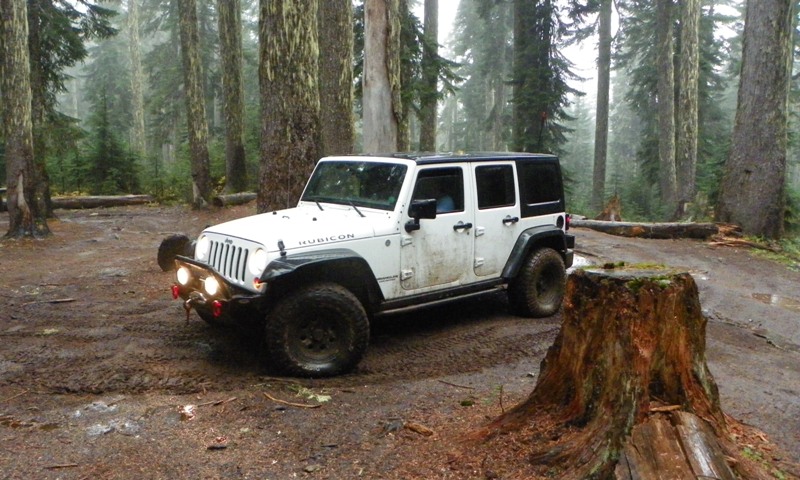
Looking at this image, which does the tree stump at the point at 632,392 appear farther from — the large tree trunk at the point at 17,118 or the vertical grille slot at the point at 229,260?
the large tree trunk at the point at 17,118

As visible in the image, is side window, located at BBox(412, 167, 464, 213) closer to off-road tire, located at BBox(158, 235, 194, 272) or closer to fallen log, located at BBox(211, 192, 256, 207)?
off-road tire, located at BBox(158, 235, 194, 272)

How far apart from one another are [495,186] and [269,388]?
11.8ft

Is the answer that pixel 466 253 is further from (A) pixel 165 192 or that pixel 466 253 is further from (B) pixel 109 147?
(B) pixel 109 147

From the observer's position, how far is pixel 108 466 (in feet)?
13.6

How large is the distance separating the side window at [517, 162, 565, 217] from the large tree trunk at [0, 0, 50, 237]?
407 inches

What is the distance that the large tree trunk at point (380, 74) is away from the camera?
12.4 meters

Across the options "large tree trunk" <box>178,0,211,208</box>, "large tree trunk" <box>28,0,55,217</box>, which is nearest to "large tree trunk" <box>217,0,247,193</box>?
"large tree trunk" <box>178,0,211,208</box>

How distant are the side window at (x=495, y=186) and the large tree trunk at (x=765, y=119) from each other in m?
8.64

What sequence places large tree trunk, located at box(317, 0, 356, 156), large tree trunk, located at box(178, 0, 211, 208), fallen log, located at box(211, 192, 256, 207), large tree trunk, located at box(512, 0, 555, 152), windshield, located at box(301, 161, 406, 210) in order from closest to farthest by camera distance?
1. windshield, located at box(301, 161, 406, 210)
2. large tree trunk, located at box(317, 0, 356, 156)
3. fallen log, located at box(211, 192, 256, 207)
4. large tree trunk, located at box(178, 0, 211, 208)
5. large tree trunk, located at box(512, 0, 555, 152)

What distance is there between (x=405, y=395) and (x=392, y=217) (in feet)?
6.16

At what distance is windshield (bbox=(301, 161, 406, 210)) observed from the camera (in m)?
6.76

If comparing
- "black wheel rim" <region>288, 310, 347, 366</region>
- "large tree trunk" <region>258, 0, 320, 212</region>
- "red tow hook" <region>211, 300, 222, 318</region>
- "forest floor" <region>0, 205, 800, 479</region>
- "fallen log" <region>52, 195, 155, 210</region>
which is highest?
"large tree trunk" <region>258, 0, 320, 212</region>

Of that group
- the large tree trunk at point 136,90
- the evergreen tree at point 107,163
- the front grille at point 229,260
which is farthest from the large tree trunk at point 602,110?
the large tree trunk at point 136,90

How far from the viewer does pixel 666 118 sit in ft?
80.1
